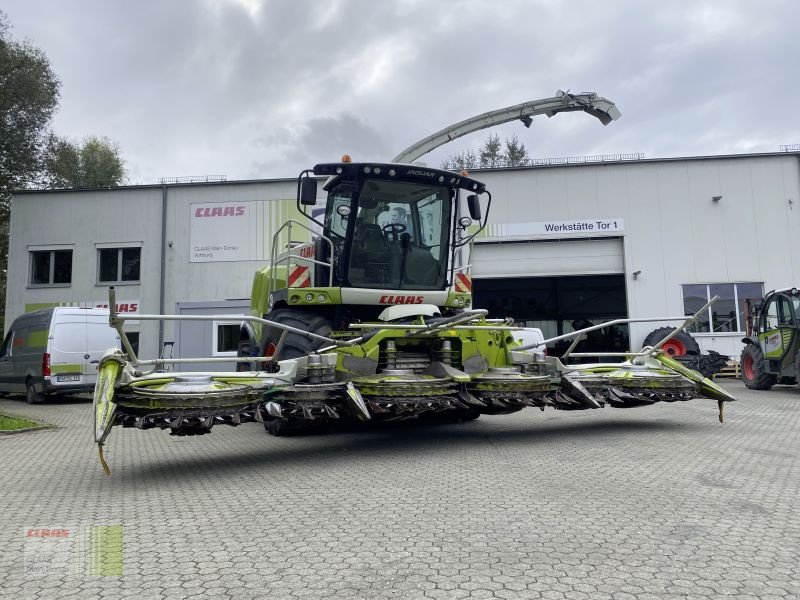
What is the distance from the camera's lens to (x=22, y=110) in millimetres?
24406

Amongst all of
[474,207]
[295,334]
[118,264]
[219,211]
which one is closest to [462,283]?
[474,207]

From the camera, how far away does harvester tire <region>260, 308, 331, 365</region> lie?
6859mm

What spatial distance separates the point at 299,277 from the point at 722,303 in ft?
54.1

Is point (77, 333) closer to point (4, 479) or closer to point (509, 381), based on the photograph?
point (4, 479)

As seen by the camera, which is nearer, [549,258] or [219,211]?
[549,258]

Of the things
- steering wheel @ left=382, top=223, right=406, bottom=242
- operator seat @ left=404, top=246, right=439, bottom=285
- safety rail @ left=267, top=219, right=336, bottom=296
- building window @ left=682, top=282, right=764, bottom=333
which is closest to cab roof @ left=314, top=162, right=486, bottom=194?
steering wheel @ left=382, top=223, right=406, bottom=242

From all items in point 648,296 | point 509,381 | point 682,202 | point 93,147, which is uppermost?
point 93,147

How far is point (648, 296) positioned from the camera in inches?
776

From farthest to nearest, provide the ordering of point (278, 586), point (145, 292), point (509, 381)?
point (145, 292)
point (509, 381)
point (278, 586)

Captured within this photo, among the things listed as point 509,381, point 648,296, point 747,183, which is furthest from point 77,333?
point 747,183

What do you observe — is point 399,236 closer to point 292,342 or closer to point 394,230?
point 394,230

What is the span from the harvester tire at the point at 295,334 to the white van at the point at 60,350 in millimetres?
8248

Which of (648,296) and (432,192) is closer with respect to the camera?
(432,192)

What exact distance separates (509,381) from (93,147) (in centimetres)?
4208
